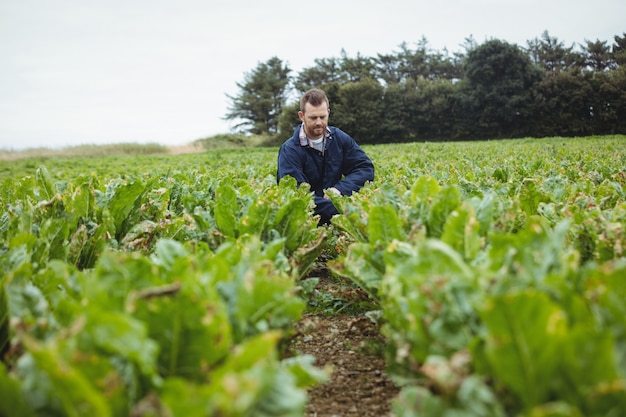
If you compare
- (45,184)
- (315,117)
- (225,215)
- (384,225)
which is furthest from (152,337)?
(315,117)

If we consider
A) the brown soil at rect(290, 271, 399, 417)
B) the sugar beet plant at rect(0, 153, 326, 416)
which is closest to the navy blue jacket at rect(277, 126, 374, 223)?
the brown soil at rect(290, 271, 399, 417)

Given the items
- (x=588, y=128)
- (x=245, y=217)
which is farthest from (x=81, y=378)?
(x=588, y=128)

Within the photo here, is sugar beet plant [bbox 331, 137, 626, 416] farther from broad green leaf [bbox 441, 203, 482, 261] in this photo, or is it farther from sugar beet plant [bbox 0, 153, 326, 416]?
sugar beet plant [bbox 0, 153, 326, 416]

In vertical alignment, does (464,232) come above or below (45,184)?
below

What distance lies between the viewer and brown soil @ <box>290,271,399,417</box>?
6.73 ft

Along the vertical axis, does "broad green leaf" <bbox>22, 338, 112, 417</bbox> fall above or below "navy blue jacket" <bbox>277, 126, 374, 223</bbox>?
below

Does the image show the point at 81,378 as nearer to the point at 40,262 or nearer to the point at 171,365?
the point at 171,365

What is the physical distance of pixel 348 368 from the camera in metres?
2.57

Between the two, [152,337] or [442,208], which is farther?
[442,208]

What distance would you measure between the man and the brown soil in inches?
95.7

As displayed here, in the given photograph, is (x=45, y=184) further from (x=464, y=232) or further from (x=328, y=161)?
(x=328, y=161)

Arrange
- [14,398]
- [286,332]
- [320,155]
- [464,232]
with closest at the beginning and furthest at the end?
[14,398] → [286,332] → [464,232] → [320,155]

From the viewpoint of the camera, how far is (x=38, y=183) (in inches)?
126

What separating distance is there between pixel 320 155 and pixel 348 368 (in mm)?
3694
